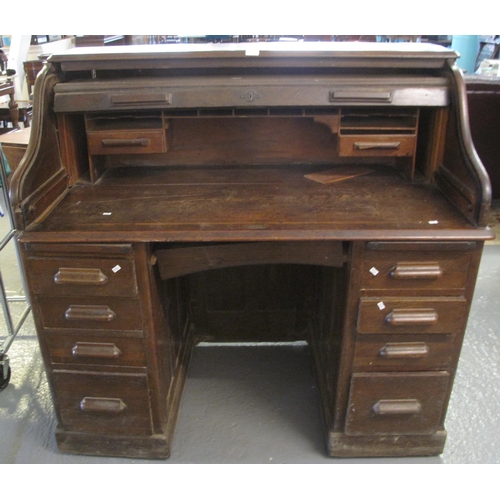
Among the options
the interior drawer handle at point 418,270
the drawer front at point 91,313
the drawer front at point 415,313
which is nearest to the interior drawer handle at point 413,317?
the drawer front at point 415,313

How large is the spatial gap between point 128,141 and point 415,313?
41.0 inches

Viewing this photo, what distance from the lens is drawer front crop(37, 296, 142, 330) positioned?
145cm

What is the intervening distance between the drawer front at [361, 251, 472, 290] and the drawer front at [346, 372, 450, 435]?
31 cm

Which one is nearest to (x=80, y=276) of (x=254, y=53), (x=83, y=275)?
(x=83, y=275)

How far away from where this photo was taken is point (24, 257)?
1390 mm

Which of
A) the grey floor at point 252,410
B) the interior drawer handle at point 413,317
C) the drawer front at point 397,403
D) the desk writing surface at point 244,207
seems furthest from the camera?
the grey floor at point 252,410

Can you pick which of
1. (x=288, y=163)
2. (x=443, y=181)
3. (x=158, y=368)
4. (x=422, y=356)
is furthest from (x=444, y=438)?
(x=288, y=163)

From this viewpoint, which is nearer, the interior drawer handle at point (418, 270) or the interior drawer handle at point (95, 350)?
the interior drawer handle at point (418, 270)

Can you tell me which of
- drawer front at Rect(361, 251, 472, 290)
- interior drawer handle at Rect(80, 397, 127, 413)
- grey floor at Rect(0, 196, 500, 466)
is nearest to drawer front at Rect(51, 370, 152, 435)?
interior drawer handle at Rect(80, 397, 127, 413)

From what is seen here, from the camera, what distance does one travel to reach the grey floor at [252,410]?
169cm

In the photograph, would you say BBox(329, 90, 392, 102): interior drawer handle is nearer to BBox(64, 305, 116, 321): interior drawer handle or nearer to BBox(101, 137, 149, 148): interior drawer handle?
BBox(101, 137, 149, 148): interior drawer handle

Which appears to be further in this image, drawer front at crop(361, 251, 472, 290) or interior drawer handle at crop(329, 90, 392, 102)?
interior drawer handle at crop(329, 90, 392, 102)

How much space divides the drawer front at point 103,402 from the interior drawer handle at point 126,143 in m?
0.73

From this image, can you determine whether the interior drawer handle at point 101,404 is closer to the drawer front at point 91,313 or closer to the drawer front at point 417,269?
the drawer front at point 91,313
